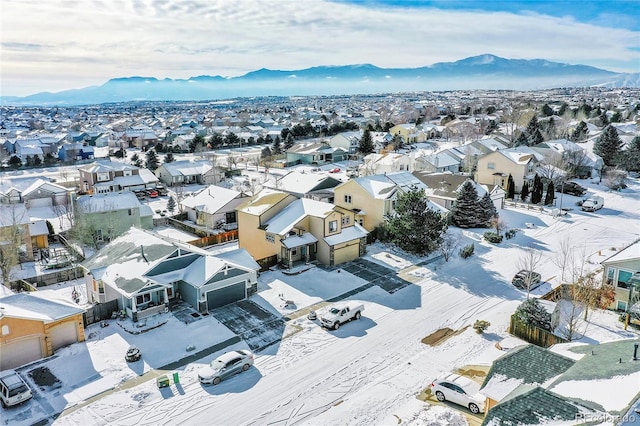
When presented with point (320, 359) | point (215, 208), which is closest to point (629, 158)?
point (215, 208)

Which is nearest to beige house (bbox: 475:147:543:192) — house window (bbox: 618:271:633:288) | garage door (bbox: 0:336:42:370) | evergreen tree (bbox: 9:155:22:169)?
house window (bbox: 618:271:633:288)

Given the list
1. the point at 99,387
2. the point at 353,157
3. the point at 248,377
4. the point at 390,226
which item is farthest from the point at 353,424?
the point at 353,157

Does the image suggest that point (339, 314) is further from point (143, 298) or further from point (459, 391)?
point (143, 298)

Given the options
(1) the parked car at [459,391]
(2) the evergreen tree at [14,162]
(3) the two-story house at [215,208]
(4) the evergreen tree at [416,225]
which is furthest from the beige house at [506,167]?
(2) the evergreen tree at [14,162]

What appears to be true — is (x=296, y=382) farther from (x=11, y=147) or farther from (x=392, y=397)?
(x=11, y=147)

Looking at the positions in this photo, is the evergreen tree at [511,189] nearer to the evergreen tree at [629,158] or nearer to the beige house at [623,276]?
the evergreen tree at [629,158]

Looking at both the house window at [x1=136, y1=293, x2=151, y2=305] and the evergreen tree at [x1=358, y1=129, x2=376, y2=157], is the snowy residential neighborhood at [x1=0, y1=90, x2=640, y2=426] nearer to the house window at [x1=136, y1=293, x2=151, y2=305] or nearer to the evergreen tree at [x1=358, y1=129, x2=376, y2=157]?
the house window at [x1=136, y1=293, x2=151, y2=305]
